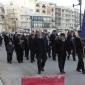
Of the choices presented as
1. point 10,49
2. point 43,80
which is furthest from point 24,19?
point 43,80

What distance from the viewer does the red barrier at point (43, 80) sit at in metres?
6.84

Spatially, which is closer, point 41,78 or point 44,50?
point 41,78

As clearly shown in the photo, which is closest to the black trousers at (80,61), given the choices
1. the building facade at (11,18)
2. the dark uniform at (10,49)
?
the dark uniform at (10,49)

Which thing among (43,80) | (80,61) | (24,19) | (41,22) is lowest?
(41,22)

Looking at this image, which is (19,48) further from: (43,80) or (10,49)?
(43,80)

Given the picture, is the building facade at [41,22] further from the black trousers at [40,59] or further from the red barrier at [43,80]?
the red barrier at [43,80]

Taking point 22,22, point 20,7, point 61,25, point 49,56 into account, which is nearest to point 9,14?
point 22,22

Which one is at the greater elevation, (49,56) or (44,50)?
(44,50)

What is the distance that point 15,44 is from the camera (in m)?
22.8

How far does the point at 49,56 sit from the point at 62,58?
30.1ft

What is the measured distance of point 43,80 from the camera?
274 inches

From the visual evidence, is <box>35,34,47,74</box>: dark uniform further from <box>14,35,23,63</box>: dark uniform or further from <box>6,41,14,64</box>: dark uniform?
<box>14,35,23,63</box>: dark uniform

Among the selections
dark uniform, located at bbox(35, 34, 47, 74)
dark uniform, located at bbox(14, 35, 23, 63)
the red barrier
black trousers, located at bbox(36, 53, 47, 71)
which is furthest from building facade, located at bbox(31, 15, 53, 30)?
the red barrier

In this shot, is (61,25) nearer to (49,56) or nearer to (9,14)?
(9,14)
